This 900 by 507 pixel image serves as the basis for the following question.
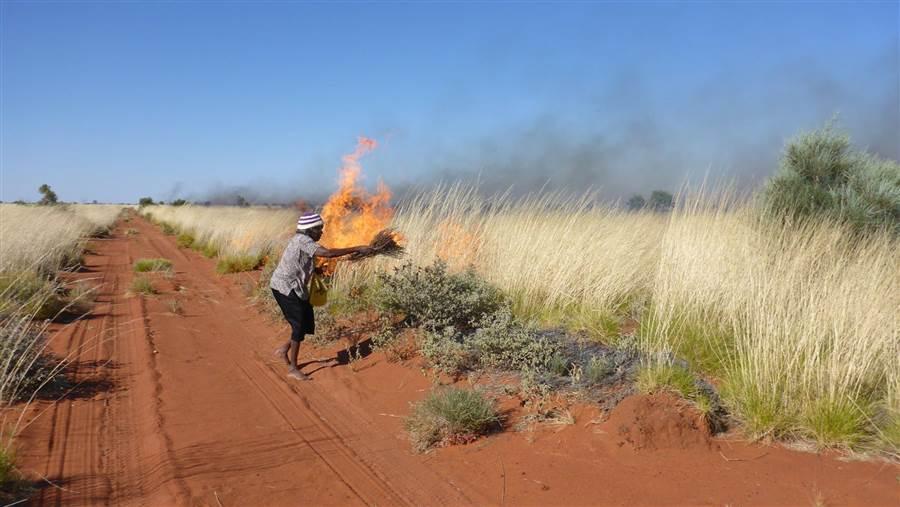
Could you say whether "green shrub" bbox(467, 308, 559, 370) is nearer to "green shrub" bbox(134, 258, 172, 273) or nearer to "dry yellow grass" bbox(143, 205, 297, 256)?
"dry yellow grass" bbox(143, 205, 297, 256)

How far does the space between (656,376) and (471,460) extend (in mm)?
1552

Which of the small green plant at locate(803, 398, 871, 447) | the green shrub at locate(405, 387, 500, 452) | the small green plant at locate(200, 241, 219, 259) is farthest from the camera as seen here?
the small green plant at locate(200, 241, 219, 259)

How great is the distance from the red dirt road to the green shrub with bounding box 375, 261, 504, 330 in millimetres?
716

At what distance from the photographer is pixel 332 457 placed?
178 inches

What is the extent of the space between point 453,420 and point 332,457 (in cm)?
96

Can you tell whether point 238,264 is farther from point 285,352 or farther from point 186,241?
point 186,241

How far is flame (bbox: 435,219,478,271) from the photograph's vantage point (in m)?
9.02

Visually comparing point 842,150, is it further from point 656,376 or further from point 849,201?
point 656,376

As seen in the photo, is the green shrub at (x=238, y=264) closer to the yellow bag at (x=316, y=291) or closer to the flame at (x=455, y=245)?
the flame at (x=455, y=245)

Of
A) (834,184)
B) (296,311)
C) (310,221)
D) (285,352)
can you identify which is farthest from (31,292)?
(834,184)

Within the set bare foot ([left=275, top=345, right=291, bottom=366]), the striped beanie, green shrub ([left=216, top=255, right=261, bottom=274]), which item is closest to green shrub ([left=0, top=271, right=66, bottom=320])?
bare foot ([left=275, top=345, right=291, bottom=366])

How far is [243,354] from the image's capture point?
762 cm

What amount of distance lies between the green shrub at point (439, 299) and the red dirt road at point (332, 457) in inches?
28.2

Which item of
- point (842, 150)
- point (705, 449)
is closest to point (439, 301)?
point (705, 449)
